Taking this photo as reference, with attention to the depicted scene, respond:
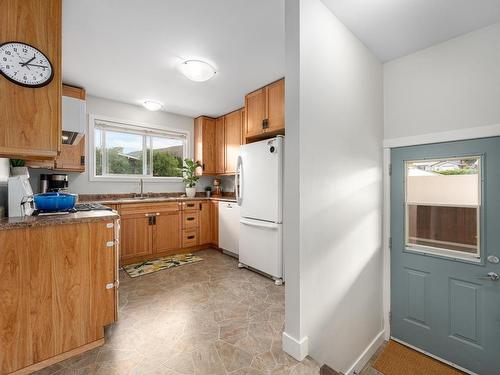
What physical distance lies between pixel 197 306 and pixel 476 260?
252cm

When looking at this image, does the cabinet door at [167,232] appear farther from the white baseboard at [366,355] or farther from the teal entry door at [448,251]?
the teal entry door at [448,251]

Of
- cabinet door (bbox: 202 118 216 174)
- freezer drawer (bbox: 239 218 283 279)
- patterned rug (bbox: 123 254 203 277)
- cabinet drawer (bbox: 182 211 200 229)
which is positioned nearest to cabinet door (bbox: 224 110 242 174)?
cabinet door (bbox: 202 118 216 174)

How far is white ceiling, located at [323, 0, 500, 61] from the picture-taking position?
1606 millimetres

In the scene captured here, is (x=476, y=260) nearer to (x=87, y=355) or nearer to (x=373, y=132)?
(x=373, y=132)

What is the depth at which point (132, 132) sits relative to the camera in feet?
13.0

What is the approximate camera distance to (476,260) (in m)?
1.90

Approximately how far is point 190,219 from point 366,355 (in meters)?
3.00

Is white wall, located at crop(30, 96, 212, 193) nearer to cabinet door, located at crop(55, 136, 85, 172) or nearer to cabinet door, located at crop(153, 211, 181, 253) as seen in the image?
cabinet door, located at crop(55, 136, 85, 172)

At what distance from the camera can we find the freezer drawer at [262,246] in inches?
107

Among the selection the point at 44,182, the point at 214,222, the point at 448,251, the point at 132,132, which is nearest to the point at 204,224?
the point at 214,222

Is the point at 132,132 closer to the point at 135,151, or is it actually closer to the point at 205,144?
the point at 135,151

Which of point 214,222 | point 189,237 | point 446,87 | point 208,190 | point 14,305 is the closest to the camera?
point 14,305

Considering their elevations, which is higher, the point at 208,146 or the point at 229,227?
the point at 208,146

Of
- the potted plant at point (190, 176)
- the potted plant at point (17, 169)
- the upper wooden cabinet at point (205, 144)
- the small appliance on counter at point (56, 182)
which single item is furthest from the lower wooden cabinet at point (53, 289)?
the upper wooden cabinet at point (205, 144)
